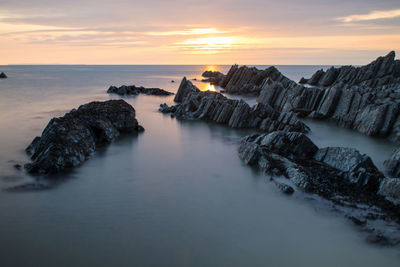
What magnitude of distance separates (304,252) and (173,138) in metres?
15.2

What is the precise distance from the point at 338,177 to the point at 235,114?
13.7m

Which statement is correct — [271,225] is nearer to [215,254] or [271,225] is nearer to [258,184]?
[215,254]

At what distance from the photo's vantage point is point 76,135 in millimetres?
16438

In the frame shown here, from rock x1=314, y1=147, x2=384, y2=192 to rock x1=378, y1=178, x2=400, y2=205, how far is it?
11.7 inches

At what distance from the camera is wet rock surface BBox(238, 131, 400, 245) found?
34.1 feet

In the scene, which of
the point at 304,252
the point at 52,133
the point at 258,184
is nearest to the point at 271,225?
the point at 304,252

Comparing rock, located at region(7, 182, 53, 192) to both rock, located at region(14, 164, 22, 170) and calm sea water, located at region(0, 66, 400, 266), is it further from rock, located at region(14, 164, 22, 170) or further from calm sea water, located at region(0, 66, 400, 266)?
rock, located at region(14, 164, 22, 170)

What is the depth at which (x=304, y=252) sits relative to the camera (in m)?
8.70

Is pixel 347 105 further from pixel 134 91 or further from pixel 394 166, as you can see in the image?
pixel 134 91

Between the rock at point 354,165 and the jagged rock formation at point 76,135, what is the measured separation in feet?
40.0

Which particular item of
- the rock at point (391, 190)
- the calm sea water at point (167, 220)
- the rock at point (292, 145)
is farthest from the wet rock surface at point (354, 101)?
the rock at point (391, 190)

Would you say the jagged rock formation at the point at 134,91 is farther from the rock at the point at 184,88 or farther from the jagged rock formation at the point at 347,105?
the jagged rock formation at the point at 347,105

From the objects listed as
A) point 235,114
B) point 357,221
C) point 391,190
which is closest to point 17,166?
point 357,221

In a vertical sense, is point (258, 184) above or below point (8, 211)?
above
